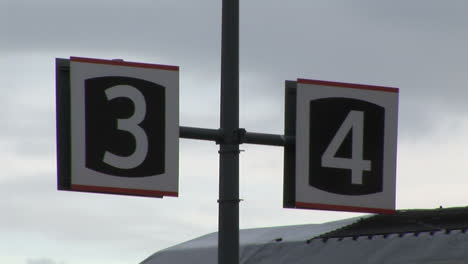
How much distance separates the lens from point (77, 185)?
28.9 feet

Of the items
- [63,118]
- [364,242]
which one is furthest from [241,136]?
[364,242]

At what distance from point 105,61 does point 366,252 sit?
5896 millimetres

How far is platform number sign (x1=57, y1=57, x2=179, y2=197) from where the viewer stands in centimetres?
891

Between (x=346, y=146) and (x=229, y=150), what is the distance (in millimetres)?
1056

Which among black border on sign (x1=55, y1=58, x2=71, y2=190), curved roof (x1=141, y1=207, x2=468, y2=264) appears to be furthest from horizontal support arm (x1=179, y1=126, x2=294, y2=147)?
curved roof (x1=141, y1=207, x2=468, y2=264)

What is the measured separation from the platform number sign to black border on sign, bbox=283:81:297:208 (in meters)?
1.06

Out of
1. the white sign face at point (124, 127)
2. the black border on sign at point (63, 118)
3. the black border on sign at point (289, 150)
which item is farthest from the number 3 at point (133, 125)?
the black border on sign at point (289, 150)

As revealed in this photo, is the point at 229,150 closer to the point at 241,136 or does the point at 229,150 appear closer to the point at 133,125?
the point at 241,136

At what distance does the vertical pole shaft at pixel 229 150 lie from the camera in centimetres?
944

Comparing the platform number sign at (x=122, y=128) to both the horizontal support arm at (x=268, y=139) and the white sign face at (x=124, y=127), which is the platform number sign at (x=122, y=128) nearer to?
the white sign face at (x=124, y=127)

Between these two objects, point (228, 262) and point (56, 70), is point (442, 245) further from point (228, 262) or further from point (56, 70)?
point (56, 70)

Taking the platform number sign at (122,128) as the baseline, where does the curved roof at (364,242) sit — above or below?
below

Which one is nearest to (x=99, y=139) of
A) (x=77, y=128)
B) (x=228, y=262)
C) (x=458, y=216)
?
(x=77, y=128)

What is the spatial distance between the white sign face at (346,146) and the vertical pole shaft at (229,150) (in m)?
0.55
